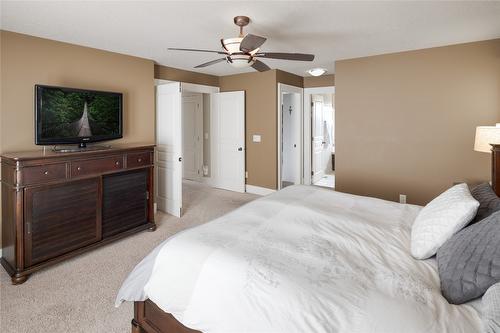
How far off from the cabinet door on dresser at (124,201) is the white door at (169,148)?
61cm

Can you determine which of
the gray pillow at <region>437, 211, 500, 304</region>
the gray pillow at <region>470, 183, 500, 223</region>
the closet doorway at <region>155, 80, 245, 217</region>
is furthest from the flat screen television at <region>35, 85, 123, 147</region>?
the gray pillow at <region>470, 183, 500, 223</region>

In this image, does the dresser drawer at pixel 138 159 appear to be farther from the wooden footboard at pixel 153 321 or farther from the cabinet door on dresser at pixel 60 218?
the wooden footboard at pixel 153 321

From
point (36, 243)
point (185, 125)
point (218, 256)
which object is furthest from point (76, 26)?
point (185, 125)

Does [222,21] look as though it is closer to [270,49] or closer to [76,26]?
[270,49]

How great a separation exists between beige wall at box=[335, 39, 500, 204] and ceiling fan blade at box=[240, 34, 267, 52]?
2.53 m

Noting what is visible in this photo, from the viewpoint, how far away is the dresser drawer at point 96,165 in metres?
2.88

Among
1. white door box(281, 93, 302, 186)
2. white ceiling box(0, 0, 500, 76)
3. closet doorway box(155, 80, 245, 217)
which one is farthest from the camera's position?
white door box(281, 93, 302, 186)

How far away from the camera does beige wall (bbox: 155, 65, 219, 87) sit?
15.7 feet

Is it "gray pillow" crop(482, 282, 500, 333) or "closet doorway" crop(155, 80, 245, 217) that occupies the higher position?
"closet doorway" crop(155, 80, 245, 217)

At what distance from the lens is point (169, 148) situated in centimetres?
425

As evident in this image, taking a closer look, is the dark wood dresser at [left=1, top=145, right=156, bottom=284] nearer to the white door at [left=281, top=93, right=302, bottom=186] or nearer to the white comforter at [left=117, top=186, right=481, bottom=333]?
the white comforter at [left=117, top=186, right=481, bottom=333]

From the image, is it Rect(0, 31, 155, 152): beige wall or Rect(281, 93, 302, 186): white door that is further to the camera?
Rect(281, 93, 302, 186): white door

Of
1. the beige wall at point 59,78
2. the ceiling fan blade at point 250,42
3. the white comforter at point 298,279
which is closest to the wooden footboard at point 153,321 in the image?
the white comforter at point 298,279

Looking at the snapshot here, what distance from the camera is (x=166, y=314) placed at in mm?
1562
